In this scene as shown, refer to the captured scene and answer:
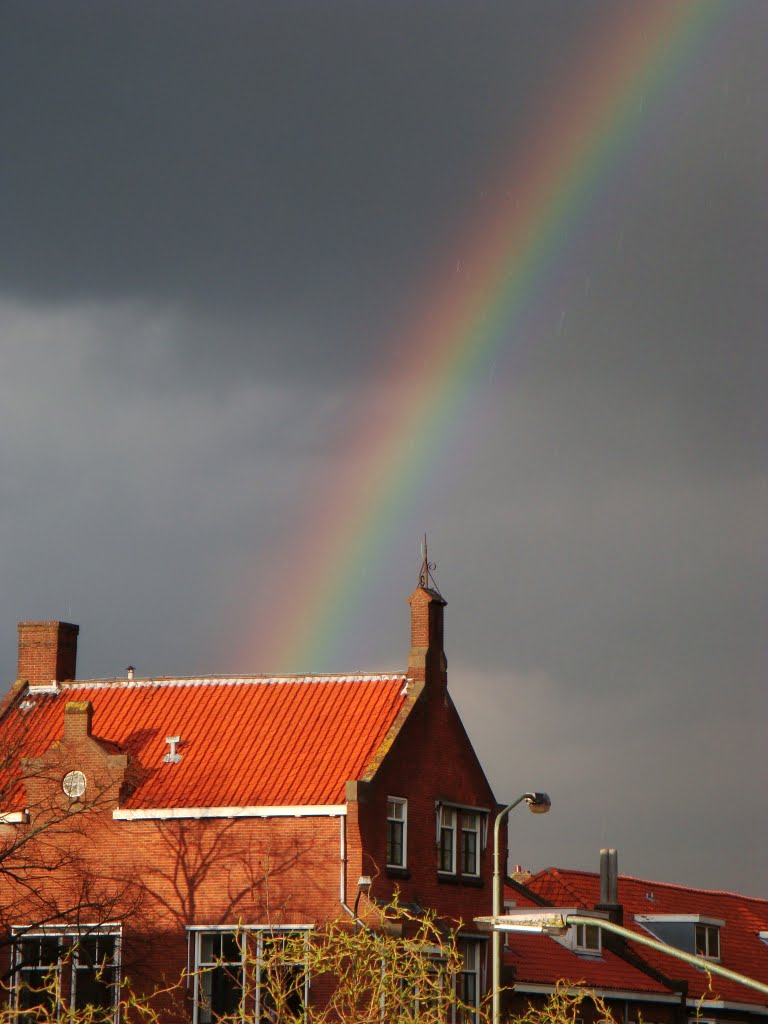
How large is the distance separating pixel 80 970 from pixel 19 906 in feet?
7.79

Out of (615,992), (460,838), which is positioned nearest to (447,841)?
(460,838)

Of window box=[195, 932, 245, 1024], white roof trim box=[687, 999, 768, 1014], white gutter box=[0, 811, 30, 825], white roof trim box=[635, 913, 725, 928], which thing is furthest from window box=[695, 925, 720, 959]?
white gutter box=[0, 811, 30, 825]

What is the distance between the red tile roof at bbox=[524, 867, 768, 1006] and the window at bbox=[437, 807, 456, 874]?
12.2m

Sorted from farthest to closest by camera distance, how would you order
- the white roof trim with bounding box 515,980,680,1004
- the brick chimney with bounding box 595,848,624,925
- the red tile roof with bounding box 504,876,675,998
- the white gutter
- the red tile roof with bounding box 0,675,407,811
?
Result: 1. the brick chimney with bounding box 595,848,624,925
2. the red tile roof with bounding box 504,876,675,998
3. the white roof trim with bounding box 515,980,680,1004
4. the white gutter
5. the red tile roof with bounding box 0,675,407,811

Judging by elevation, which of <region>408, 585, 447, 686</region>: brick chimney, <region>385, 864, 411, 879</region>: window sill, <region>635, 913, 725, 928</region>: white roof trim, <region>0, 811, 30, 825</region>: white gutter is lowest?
<region>635, 913, 725, 928</region>: white roof trim

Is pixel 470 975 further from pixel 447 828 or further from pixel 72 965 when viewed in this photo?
pixel 72 965

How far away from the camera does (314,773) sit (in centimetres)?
4069

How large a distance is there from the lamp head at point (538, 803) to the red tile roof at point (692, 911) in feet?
71.9

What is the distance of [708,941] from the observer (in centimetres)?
5744

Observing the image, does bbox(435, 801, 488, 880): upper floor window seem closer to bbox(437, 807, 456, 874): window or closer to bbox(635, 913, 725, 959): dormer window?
bbox(437, 807, 456, 874): window

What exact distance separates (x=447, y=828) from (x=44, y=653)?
13406 mm

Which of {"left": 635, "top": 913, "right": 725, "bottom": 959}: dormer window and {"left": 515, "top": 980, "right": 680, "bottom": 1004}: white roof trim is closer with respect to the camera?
{"left": 515, "top": 980, "right": 680, "bottom": 1004}: white roof trim

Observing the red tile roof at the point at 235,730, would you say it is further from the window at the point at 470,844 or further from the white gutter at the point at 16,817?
the window at the point at 470,844

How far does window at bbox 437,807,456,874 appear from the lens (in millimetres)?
42156
